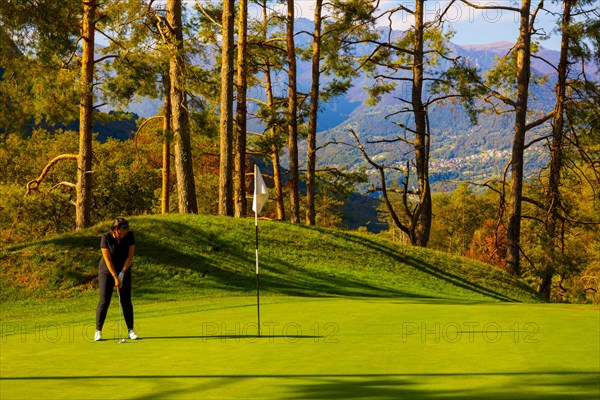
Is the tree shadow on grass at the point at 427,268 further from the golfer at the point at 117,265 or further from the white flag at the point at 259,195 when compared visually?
the golfer at the point at 117,265

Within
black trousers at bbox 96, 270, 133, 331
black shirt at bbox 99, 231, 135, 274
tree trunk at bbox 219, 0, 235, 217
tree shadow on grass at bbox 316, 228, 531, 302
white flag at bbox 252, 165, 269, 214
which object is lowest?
tree shadow on grass at bbox 316, 228, 531, 302

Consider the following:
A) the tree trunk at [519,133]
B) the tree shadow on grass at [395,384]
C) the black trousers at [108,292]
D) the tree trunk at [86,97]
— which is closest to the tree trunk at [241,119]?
the tree trunk at [86,97]

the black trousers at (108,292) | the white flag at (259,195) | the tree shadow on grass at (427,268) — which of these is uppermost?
the white flag at (259,195)

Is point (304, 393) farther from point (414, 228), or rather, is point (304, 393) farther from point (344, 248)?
point (414, 228)

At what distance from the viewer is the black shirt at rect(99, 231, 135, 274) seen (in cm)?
980

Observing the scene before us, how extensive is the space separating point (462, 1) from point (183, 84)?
12.5 meters

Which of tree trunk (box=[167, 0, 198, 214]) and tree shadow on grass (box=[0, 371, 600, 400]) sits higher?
tree trunk (box=[167, 0, 198, 214])

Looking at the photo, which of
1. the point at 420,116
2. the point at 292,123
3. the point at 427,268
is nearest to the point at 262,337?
the point at 427,268

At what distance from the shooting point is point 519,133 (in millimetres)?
27562

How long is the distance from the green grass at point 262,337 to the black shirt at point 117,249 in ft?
3.32

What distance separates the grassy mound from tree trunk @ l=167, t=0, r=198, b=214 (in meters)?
1.35

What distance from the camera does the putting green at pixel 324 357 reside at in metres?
5.70

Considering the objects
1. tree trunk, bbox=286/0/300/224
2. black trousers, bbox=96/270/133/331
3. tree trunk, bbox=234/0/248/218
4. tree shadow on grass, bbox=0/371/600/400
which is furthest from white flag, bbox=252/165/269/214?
tree trunk, bbox=286/0/300/224

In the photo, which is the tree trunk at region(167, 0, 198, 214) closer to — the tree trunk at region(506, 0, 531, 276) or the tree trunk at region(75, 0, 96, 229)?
the tree trunk at region(75, 0, 96, 229)
